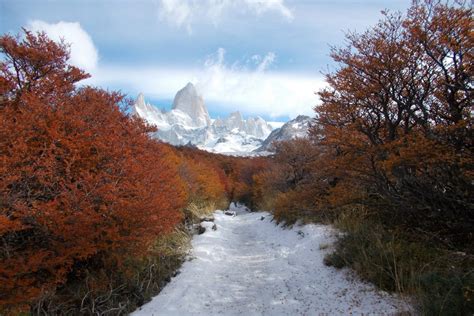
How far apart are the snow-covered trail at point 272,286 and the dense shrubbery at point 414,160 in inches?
24.1

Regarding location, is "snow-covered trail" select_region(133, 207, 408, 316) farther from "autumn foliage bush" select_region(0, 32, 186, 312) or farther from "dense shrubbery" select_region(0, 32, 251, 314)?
"autumn foliage bush" select_region(0, 32, 186, 312)

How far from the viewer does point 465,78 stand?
21.8 feet

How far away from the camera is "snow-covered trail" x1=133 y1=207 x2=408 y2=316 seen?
20.7 ft

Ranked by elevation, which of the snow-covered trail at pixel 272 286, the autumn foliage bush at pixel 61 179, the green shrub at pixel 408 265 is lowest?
the snow-covered trail at pixel 272 286

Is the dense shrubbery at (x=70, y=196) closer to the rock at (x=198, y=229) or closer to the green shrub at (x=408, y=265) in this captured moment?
the rock at (x=198, y=229)

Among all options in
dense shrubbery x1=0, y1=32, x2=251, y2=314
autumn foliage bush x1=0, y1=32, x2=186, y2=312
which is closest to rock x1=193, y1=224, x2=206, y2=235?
dense shrubbery x1=0, y1=32, x2=251, y2=314

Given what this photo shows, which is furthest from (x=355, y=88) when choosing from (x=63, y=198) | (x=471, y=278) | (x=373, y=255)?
(x=63, y=198)

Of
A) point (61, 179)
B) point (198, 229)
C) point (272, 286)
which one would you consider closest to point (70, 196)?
point (61, 179)

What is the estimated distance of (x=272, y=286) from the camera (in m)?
8.27

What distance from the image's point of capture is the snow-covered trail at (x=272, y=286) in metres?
6.30

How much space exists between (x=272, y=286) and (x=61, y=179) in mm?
6188

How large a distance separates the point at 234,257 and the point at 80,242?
718 cm

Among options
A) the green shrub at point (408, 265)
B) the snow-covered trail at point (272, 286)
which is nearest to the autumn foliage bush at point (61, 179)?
the snow-covered trail at point (272, 286)

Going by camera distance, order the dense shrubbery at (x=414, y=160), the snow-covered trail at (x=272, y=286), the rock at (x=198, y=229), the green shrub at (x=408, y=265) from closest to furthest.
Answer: the green shrub at (x=408, y=265) < the dense shrubbery at (x=414, y=160) < the snow-covered trail at (x=272, y=286) < the rock at (x=198, y=229)
